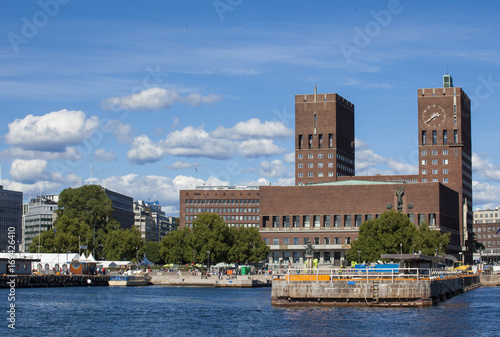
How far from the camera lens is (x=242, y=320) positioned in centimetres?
7494

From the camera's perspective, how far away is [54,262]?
548ft

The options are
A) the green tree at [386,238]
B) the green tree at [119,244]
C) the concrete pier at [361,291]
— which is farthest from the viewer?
the green tree at [119,244]

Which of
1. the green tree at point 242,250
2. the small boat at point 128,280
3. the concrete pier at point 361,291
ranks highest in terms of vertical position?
the green tree at point 242,250

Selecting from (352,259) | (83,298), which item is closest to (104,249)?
(352,259)

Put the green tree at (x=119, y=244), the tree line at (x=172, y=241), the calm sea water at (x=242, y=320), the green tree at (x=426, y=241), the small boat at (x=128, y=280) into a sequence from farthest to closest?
the green tree at (x=119, y=244) → the tree line at (x=172, y=241) → the green tree at (x=426, y=241) → the small boat at (x=128, y=280) → the calm sea water at (x=242, y=320)

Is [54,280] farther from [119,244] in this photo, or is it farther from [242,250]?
[242,250]

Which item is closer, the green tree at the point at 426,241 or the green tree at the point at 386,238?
the green tree at the point at 386,238

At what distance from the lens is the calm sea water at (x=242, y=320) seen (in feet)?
213

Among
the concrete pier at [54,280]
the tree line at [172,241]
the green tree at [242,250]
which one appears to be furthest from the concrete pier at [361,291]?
the green tree at [242,250]

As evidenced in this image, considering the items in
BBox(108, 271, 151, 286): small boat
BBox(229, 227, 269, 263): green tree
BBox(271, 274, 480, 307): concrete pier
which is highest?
BBox(229, 227, 269, 263): green tree

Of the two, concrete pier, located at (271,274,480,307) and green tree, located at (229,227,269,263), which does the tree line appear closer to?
green tree, located at (229,227,269,263)

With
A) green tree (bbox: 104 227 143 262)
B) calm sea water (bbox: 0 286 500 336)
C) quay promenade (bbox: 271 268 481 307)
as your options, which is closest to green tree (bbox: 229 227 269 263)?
green tree (bbox: 104 227 143 262)

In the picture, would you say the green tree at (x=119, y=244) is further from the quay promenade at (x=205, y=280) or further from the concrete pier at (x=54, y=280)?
the concrete pier at (x=54, y=280)

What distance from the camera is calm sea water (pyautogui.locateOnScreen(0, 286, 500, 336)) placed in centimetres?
6488
